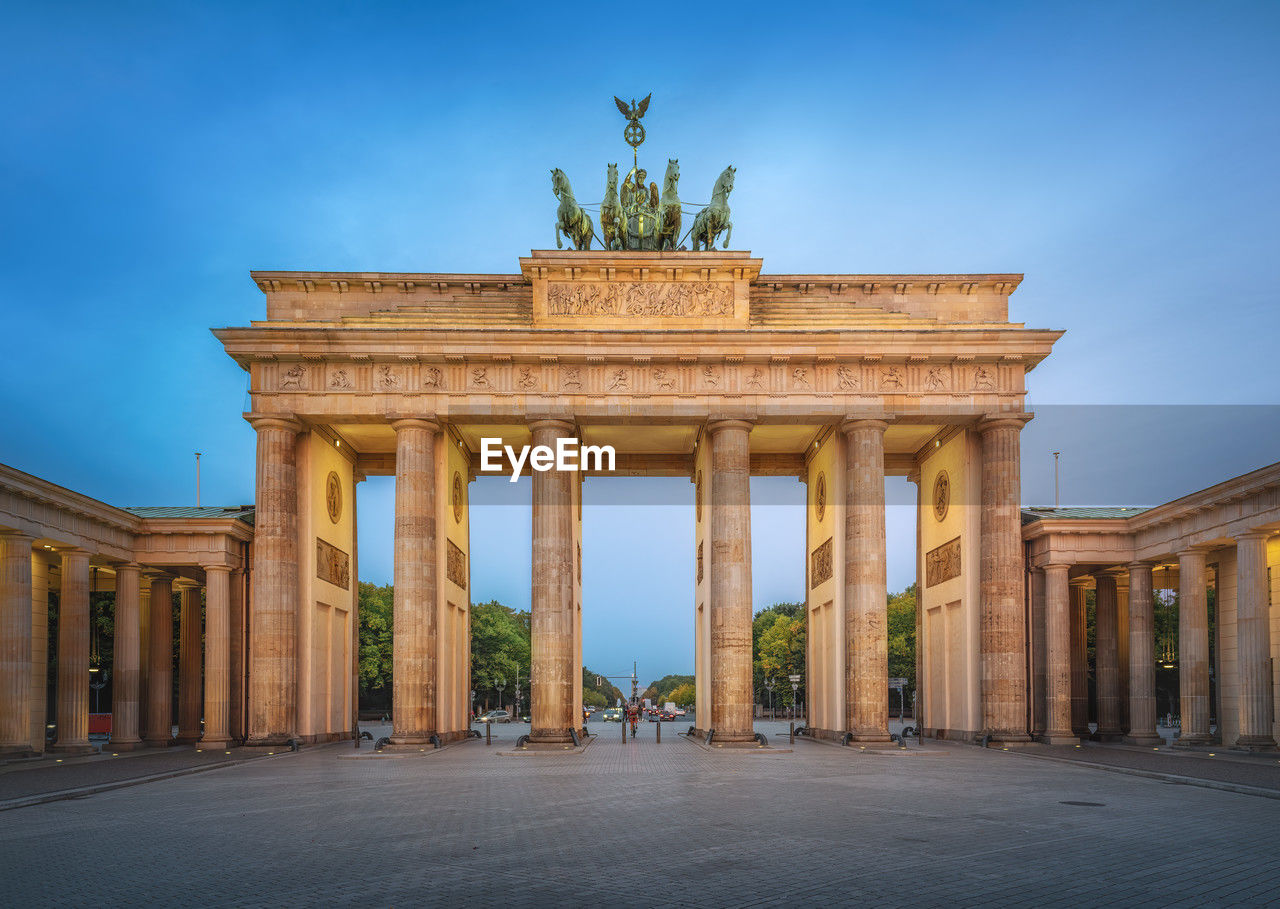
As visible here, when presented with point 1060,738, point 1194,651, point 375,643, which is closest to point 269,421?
point 1060,738

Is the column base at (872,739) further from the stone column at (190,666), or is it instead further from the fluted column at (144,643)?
the fluted column at (144,643)

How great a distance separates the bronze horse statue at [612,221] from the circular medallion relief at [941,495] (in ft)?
54.1

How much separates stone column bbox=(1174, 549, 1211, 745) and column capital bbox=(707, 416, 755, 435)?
1575 centimetres

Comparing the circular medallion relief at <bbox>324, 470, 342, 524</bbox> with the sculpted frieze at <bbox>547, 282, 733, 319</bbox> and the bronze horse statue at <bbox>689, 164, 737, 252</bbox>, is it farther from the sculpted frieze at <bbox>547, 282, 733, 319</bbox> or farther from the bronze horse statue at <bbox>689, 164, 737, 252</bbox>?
the bronze horse statue at <bbox>689, 164, 737, 252</bbox>

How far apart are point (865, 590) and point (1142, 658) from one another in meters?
11.2

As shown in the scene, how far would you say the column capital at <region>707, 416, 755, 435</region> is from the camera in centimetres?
4025

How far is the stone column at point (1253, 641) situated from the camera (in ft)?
112

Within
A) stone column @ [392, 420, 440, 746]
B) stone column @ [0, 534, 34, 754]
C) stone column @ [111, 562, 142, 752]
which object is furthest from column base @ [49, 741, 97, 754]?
stone column @ [392, 420, 440, 746]

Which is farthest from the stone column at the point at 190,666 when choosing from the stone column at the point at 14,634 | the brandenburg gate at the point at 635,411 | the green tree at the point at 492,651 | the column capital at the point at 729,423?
the green tree at the point at 492,651

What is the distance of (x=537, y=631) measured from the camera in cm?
3959

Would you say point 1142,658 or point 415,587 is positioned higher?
point 415,587

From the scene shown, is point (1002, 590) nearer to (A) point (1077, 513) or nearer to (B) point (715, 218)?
(A) point (1077, 513)

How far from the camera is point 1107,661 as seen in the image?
4534 centimetres

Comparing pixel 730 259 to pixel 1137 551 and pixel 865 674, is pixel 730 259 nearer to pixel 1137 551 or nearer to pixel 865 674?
pixel 865 674
